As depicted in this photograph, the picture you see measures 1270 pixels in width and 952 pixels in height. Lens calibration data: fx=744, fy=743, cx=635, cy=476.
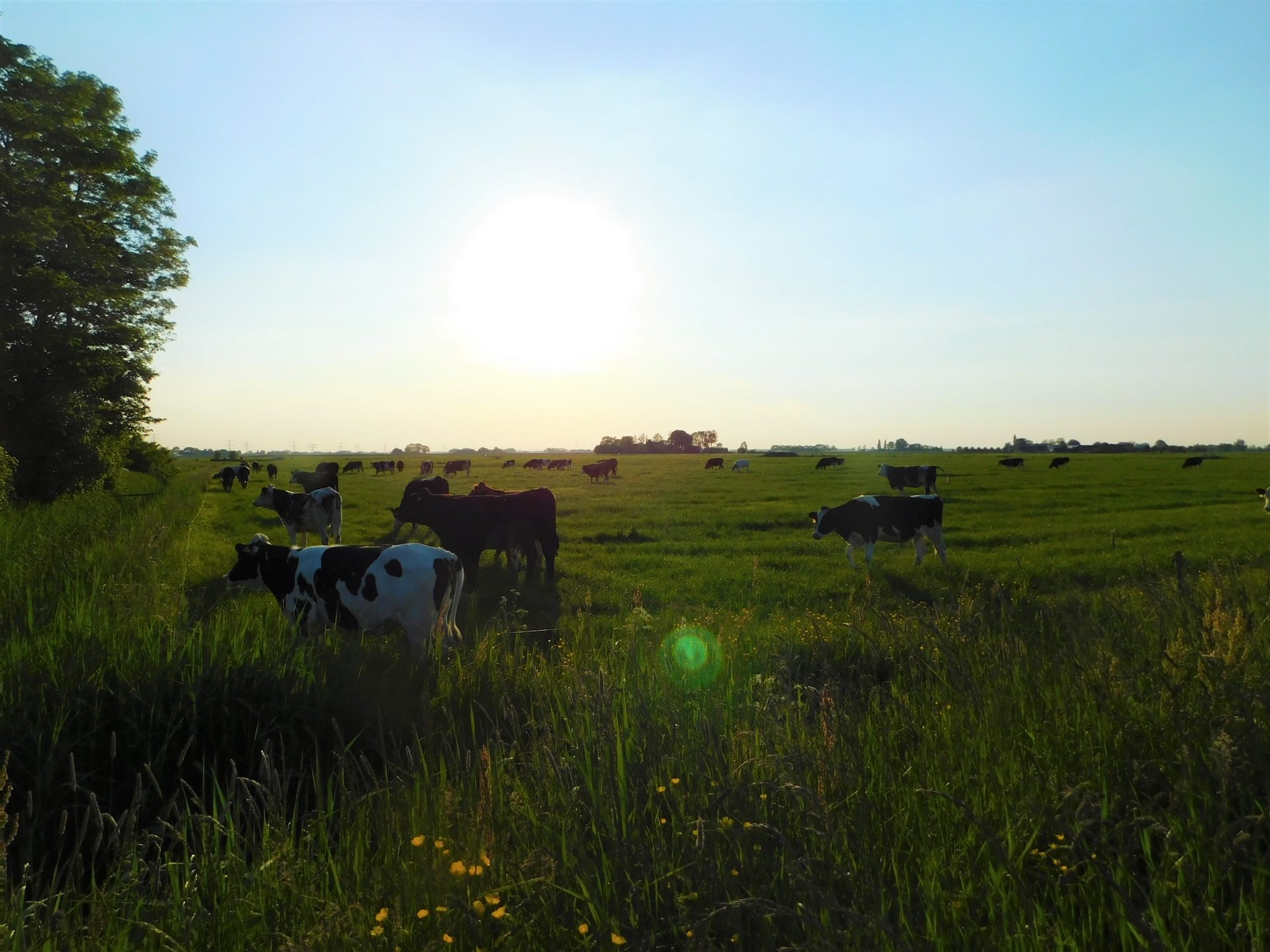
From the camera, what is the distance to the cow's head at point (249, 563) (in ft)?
28.6

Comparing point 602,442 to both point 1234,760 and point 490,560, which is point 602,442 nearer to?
point 490,560


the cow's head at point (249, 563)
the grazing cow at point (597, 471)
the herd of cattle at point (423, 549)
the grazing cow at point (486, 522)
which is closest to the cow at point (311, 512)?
the herd of cattle at point (423, 549)

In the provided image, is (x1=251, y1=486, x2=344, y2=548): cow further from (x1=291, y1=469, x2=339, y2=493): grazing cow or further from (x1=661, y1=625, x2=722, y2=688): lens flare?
(x1=661, y1=625, x2=722, y2=688): lens flare

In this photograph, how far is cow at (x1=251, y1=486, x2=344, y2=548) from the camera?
713 inches

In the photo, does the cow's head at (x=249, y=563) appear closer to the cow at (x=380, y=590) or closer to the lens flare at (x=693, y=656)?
the cow at (x=380, y=590)

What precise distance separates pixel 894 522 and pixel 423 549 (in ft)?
38.2

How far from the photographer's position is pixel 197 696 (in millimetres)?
4906

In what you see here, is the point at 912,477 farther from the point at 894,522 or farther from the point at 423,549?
the point at 423,549

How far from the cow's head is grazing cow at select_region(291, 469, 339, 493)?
17.9m

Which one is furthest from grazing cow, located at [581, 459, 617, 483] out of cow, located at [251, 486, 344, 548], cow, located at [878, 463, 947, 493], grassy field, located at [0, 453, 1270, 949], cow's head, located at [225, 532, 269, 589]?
grassy field, located at [0, 453, 1270, 949]

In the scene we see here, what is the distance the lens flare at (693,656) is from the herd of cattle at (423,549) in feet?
7.68

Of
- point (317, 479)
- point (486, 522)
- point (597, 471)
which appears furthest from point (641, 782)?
point (597, 471)

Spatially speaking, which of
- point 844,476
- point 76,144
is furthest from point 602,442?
point 76,144

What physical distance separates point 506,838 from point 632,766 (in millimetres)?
564
